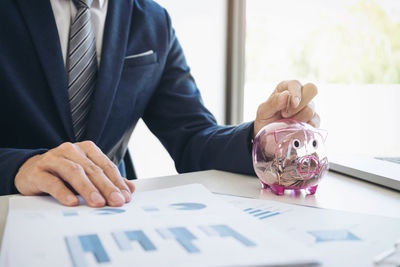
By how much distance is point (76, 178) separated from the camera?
55 cm

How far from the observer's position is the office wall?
2.36 m

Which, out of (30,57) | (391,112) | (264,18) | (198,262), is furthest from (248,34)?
(198,262)

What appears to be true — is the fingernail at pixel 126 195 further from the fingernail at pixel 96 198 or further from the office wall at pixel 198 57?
the office wall at pixel 198 57

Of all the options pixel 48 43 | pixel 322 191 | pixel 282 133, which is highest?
pixel 48 43

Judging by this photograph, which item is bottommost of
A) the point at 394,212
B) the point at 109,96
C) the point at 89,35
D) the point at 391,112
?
the point at 391,112

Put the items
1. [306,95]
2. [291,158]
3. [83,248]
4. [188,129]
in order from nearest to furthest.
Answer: [83,248] < [291,158] < [306,95] < [188,129]

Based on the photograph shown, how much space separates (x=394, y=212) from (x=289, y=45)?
2.09 metres

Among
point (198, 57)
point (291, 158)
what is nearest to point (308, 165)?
point (291, 158)

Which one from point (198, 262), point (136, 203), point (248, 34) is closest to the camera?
point (198, 262)

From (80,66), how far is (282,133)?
1.64 feet

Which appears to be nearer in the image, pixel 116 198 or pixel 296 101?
pixel 116 198

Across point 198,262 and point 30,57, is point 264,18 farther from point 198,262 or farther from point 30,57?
point 198,262

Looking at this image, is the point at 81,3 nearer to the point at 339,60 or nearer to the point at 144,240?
the point at 144,240

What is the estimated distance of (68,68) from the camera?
2.98 ft
